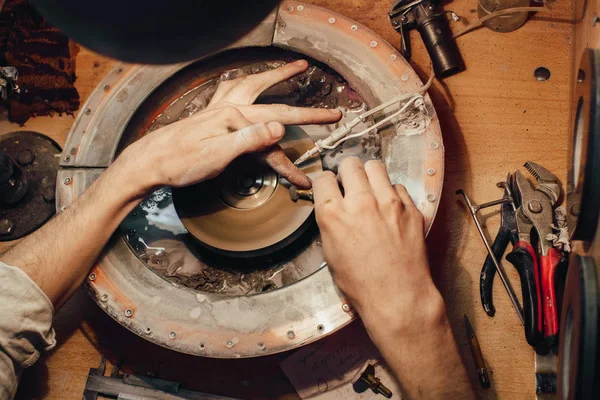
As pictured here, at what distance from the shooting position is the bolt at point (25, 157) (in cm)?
136

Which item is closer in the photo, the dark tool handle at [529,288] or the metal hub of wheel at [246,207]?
the dark tool handle at [529,288]

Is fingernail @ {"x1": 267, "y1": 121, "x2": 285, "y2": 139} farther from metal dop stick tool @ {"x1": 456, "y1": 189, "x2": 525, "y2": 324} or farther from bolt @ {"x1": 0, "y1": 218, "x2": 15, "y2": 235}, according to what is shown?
bolt @ {"x1": 0, "y1": 218, "x2": 15, "y2": 235}

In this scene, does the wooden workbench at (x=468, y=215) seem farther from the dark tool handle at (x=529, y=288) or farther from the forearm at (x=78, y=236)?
the forearm at (x=78, y=236)

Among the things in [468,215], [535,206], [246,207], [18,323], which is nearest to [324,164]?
[246,207]

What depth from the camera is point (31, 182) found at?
1356mm

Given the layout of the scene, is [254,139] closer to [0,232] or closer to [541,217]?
[541,217]

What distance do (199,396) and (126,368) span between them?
18 cm

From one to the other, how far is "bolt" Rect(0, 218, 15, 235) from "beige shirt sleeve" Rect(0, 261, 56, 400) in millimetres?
294

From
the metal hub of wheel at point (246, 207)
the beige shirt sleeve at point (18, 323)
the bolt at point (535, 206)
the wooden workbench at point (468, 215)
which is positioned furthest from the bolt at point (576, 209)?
the beige shirt sleeve at point (18, 323)

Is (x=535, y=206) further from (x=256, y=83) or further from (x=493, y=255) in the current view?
(x=256, y=83)

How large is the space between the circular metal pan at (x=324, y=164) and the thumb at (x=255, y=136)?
248 mm

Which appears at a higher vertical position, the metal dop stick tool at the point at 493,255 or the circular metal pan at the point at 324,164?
the circular metal pan at the point at 324,164

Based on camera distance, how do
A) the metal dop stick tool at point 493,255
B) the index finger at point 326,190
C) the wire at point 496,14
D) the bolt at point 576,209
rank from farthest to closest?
1. the wire at point 496,14
2. the metal dop stick tool at point 493,255
3. the index finger at point 326,190
4. the bolt at point 576,209

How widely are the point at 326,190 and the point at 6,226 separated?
81 centimetres
